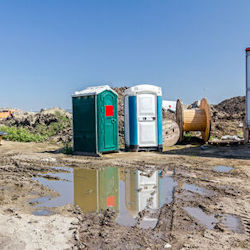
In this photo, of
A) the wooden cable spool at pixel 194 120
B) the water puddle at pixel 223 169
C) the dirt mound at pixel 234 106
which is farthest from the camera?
the dirt mound at pixel 234 106

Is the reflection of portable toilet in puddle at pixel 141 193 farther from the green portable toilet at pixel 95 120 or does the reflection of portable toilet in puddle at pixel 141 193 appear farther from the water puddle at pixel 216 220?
the green portable toilet at pixel 95 120

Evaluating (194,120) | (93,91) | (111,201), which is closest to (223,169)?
(111,201)

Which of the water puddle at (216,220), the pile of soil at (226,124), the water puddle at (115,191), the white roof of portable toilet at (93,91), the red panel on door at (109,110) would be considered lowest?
the water puddle at (115,191)

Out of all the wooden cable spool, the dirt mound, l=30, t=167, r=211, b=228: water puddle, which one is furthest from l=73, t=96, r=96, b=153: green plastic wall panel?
the dirt mound

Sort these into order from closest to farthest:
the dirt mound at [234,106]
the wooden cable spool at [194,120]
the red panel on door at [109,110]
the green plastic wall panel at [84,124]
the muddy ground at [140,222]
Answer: the muddy ground at [140,222] → the green plastic wall panel at [84,124] → the red panel on door at [109,110] → the wooden cable spool at [194,120] → the dirt mound at [234,106]

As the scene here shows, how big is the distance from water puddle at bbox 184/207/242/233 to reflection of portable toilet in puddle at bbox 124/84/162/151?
7042 mm

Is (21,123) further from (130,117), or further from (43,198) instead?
(43,198)

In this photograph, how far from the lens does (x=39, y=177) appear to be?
661 cm

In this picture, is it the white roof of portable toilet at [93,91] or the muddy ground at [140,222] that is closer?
the muddy ground at [140,222]

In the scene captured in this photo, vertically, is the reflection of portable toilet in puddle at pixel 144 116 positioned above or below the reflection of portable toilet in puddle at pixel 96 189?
above

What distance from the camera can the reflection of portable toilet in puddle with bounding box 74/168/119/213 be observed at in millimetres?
4465

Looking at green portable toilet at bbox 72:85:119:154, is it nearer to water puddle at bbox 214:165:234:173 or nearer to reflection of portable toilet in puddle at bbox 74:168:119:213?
reflection of portable toilet in puddle at bbox 74:168:119:213

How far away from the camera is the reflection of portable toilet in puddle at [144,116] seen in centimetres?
1097

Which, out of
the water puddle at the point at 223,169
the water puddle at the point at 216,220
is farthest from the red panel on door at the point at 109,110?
the water puddle at the point at 216,220
